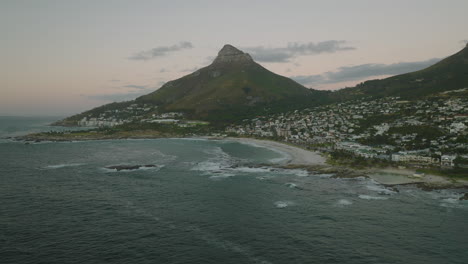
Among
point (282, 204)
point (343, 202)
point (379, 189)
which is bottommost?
point (379, 189)

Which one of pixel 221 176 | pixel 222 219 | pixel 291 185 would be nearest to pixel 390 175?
pixel 291 185

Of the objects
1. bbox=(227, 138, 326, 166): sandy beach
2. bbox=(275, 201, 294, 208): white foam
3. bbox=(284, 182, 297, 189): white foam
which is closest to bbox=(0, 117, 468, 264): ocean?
bbox=(275, 201, 294, 208): white foam

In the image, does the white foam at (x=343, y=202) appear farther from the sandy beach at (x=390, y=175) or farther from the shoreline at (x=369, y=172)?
the sandy beach at (x=390, y=175)

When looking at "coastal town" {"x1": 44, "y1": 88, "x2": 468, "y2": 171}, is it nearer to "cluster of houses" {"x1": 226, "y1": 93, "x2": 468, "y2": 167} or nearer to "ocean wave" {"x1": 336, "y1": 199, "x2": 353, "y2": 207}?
"cluster of houses" {"x1": 226, "y1": 93, "x2": 468, "y2": 167}

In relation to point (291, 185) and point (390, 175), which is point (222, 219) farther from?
point (390, 175)

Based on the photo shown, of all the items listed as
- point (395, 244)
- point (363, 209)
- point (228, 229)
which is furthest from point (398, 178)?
point (228, 229)
